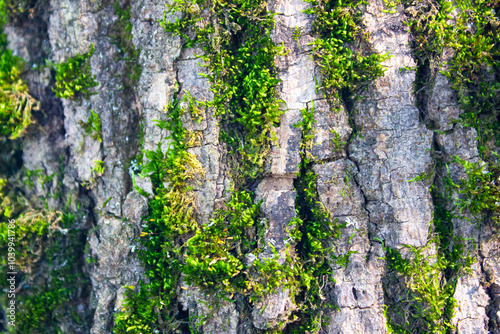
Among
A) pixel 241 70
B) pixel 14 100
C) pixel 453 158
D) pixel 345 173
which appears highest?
pixel 241 70

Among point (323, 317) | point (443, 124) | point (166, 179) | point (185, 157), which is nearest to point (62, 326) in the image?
point (166, 179)

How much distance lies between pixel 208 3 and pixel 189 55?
0.48m

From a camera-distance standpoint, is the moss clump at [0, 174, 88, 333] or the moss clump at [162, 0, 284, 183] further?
the moss clump at [0, 174, 88, 333]

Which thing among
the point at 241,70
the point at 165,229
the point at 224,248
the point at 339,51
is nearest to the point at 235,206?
the point at 224,248

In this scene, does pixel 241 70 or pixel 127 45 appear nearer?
pixel 241 70

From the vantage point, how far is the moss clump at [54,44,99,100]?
3.08 metres

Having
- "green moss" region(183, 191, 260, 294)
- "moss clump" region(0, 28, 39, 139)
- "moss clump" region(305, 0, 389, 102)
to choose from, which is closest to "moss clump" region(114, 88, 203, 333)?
"green moss" region(183, 191, 260, 294)

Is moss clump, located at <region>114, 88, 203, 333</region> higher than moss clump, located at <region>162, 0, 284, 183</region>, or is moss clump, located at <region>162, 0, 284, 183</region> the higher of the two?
moss clump, located at <region>162, 0, 284, 183</region>

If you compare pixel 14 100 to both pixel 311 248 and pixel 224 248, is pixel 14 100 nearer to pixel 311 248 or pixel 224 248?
pixel 224 248

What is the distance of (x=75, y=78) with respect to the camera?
313 cm

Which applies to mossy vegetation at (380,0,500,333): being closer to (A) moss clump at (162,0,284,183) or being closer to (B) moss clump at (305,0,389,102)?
(B) moss clump at (305,0,389,102)

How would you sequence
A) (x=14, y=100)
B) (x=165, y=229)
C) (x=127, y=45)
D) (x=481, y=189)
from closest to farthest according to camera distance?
(x=481, y=189), (x=165, y=229), (x=127, y=45), (x=14, y=100)

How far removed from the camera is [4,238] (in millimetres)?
3150

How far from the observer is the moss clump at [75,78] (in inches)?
121
